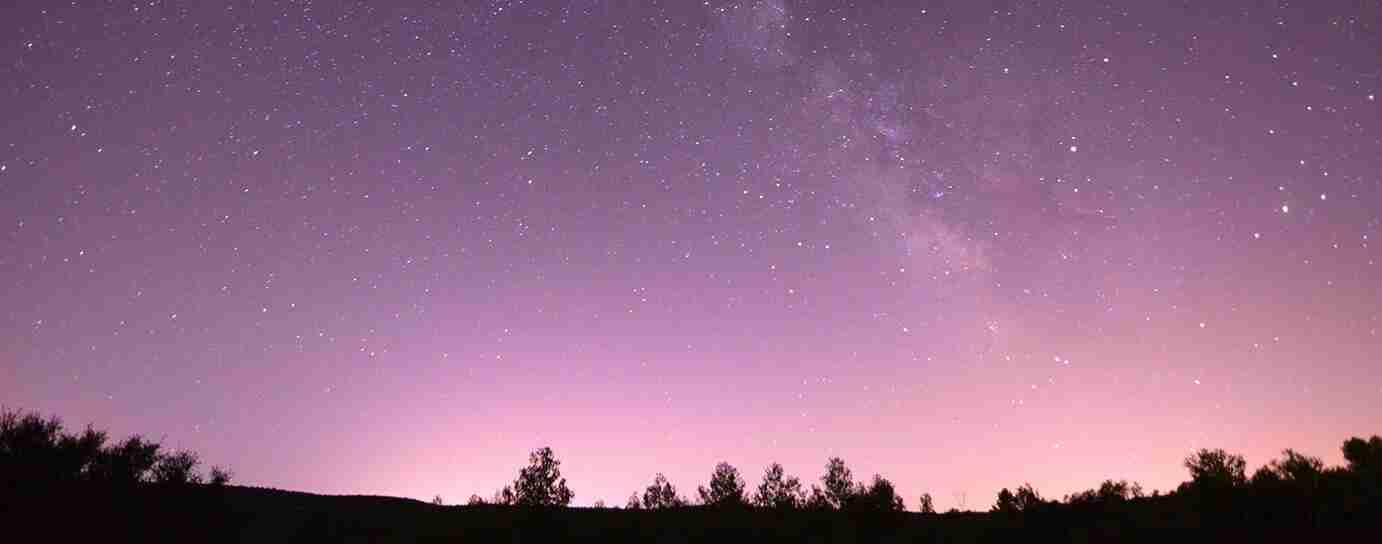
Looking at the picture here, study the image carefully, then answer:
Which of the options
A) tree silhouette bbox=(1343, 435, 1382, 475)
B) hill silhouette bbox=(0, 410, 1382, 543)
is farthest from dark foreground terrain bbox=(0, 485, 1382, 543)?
tree silhouette bbox=(1343, 435, 1382, 475)

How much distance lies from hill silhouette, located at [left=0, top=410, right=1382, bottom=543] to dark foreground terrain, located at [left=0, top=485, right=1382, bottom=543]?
52 mm

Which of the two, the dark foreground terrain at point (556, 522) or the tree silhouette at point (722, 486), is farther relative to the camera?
the tree silhouette at point (722, 486)

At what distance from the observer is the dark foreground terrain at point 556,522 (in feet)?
59.6

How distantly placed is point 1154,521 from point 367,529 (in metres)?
23.6

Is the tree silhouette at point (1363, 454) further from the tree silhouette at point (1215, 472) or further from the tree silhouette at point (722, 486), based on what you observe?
the tree silhouette at point (722, 486)

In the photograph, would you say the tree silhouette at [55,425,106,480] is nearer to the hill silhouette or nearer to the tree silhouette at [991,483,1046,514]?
the hill silhouette

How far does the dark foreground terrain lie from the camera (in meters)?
18.2

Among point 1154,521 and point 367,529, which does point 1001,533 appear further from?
point 367,529

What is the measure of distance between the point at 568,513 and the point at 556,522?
6.37ft

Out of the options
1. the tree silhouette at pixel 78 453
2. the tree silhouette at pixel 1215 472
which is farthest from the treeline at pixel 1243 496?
the tree silhouette at pixel 78 453

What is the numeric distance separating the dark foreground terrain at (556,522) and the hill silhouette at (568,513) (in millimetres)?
52

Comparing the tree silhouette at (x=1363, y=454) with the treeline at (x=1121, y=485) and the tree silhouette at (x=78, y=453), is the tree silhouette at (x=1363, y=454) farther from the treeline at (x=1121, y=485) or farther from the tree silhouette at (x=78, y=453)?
the tree silhouette at (x=78, y=453)

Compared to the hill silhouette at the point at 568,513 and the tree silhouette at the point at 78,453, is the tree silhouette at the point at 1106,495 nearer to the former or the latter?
the hill silhouette at the point at 568,513

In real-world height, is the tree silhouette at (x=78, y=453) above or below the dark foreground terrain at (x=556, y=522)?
above
